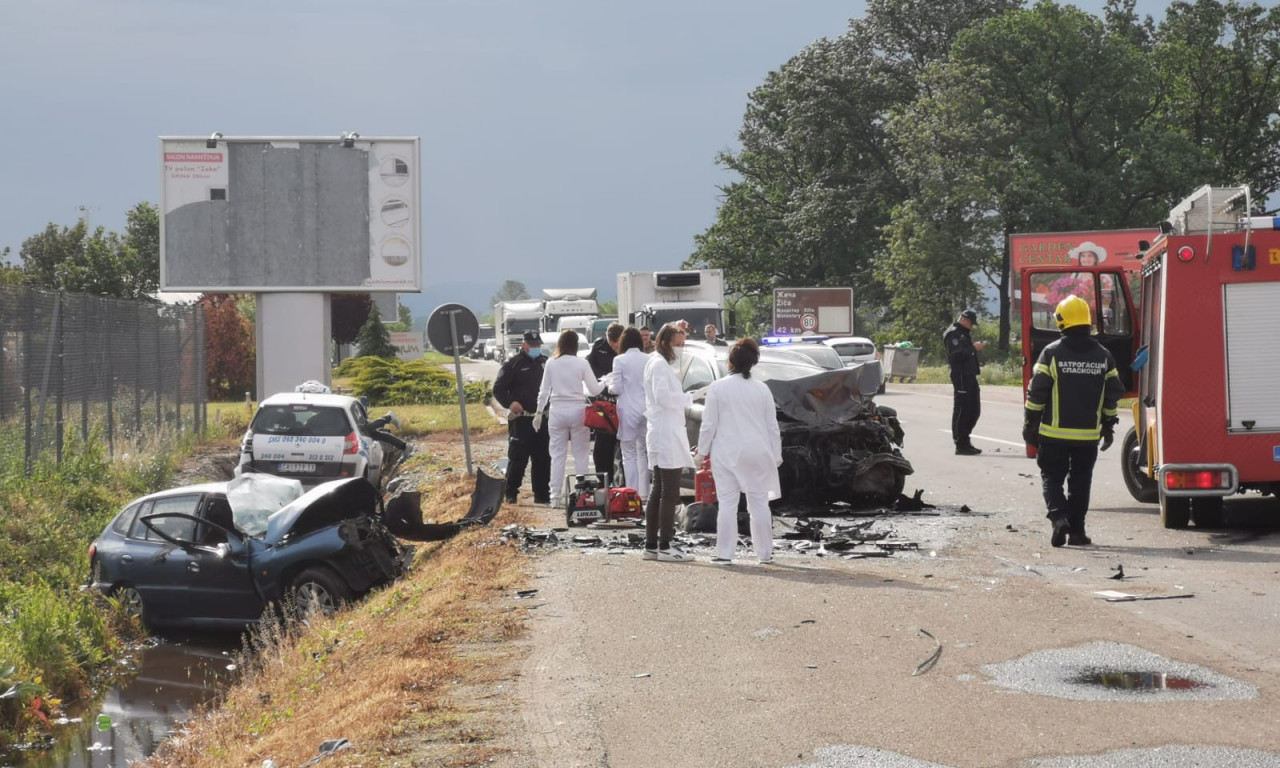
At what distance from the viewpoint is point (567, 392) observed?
52.4ft

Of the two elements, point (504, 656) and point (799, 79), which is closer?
point (504, 656)

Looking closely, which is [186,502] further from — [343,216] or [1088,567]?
[343,216]

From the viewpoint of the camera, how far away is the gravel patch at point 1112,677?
7160 mm

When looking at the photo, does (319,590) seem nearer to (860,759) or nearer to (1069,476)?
(1069,476)

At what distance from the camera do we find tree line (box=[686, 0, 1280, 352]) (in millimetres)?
60625

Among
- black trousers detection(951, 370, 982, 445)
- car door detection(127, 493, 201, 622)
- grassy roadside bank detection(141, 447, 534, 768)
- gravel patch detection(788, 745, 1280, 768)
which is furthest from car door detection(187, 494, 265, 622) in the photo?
black trousers detection(951, 370, 982, 445)

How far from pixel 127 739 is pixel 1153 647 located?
701 cm

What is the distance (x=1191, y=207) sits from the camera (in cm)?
1309

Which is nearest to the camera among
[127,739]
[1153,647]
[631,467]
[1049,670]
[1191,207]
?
[1049,670]

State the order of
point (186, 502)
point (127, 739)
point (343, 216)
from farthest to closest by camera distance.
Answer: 1. point (343, 216)
2. point (186, 502)
3. point (127, 739)

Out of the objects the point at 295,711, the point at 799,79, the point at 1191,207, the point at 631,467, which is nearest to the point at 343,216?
the point at 631,467

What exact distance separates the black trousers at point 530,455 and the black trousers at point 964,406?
655cm

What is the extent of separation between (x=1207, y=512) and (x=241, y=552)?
823 centimetres

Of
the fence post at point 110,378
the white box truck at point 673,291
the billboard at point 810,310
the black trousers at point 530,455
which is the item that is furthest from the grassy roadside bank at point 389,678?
the billboard at point 810,310
